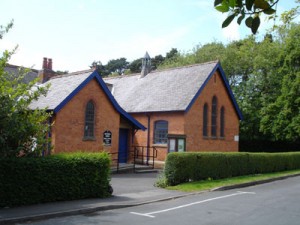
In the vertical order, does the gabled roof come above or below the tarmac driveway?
above

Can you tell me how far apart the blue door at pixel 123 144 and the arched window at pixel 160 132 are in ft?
9.64

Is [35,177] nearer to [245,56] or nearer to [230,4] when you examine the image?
[230,4]

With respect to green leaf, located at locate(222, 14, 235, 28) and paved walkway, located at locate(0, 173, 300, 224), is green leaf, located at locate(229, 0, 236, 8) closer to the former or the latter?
green leaf, located at locate(222, 14, 235, 28)

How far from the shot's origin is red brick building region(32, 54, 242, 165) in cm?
2078

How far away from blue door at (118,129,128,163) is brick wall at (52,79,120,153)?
1.93 m

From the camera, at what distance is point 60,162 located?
1209 cm

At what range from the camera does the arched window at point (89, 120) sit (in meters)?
21.4

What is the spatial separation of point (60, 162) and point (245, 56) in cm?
3447

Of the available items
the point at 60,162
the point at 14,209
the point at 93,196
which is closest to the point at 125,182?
the point at 93,196

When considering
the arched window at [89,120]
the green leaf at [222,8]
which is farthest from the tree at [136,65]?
the green leaf at [222,8]

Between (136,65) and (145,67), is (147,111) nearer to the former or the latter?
(145,67)

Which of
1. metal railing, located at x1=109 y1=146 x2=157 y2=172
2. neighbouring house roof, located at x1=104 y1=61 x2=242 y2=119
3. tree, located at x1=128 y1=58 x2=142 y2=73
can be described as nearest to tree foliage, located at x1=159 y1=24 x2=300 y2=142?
neighbouring house roof, located at x1=104 y1=61 x2=242 y2=119

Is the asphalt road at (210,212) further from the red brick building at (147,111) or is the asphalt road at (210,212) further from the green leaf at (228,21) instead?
the red brick building at (147,111)

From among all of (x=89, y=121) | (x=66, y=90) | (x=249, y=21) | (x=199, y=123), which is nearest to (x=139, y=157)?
(x=199, y=123)
